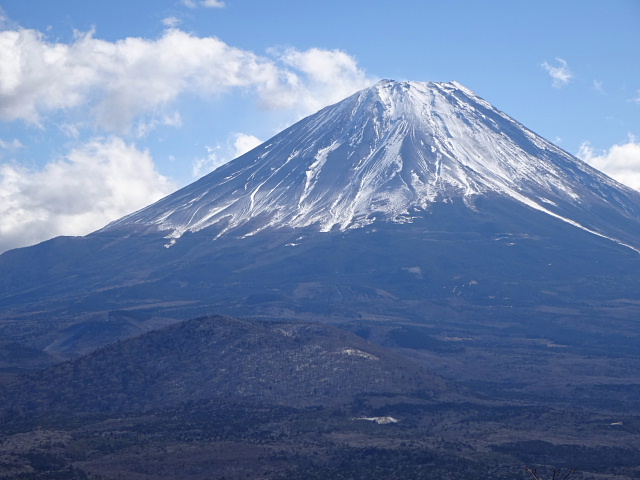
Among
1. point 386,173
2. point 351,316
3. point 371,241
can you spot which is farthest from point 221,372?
point 386,173

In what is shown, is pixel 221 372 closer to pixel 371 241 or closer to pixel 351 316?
pixel 351 316

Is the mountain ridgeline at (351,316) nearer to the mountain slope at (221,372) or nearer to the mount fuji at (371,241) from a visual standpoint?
the mountain slope at (221,372)

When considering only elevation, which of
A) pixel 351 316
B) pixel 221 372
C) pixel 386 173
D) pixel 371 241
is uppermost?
pixel 386 173

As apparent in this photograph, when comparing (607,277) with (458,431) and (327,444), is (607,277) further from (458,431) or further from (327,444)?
(327,444)

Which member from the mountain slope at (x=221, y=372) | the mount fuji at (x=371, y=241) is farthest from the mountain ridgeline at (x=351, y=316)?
the mount fuji at (x=371, y=241)

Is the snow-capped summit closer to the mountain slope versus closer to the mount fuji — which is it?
the mount fuji
